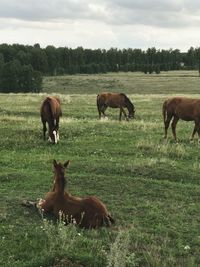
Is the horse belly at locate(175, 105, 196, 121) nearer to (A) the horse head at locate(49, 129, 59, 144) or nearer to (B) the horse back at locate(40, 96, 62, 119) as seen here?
(B) the horse back at locate(40, 96, 62, 119)

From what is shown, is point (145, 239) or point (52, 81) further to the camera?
point (52, 81)

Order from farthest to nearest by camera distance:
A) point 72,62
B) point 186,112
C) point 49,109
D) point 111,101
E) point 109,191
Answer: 1. point 72,62
2. point 111,101
3. point 186,112
4. point 49,109
5. point 109,191

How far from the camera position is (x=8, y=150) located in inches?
683

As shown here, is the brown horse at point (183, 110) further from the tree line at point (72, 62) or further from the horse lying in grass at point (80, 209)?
the tree line at point (72, 62)

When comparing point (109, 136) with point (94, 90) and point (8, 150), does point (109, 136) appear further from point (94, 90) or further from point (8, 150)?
point (94, 90)

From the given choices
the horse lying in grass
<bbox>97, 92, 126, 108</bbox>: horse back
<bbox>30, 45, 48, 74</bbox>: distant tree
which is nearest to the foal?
the horse lying in grass

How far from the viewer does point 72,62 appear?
143 meters

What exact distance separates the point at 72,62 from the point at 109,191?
133 metres

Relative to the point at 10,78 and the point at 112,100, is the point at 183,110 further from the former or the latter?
the point at 10,78

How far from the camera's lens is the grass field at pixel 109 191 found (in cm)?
786

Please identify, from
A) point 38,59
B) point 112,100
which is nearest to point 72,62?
point 38,59

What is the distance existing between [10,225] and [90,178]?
4.18m

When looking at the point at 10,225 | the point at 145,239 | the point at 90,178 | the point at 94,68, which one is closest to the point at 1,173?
the point at 90,178

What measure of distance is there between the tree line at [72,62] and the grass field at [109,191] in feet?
222
